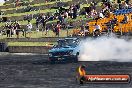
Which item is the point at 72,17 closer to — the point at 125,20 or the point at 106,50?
the point at 125,20

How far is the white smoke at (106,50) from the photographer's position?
115 feet

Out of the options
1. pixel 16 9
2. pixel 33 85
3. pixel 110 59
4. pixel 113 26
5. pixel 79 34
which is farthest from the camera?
pixel 16 9

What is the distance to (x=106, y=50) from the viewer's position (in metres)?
37.0

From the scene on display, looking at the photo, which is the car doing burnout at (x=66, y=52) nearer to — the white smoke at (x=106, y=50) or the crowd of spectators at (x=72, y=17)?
the white smoke at (x=106, y=50)

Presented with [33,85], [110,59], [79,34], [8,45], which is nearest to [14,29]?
[8,45]

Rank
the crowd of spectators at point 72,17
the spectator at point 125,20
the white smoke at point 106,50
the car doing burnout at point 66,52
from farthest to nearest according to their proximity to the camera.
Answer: the crowd of spectators at point 72,17 < the spectator at point 125,20 < the white smoke at point 106,50 < the car doing burnout at point 66,52

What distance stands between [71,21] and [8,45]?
7103 millimetres

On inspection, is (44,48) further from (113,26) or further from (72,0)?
(72,0)

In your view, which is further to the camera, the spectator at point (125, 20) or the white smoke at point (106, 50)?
the spectator at point (125, 20)

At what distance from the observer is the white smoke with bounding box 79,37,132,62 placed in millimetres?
35094

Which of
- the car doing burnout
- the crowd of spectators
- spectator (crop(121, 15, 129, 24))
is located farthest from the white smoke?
the crowd of spectators

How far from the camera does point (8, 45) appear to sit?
48.8 metres

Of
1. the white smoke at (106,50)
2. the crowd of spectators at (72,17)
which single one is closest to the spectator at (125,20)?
the crowd of spectators at (72,17)

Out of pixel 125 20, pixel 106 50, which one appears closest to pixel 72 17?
pixel 125 20
